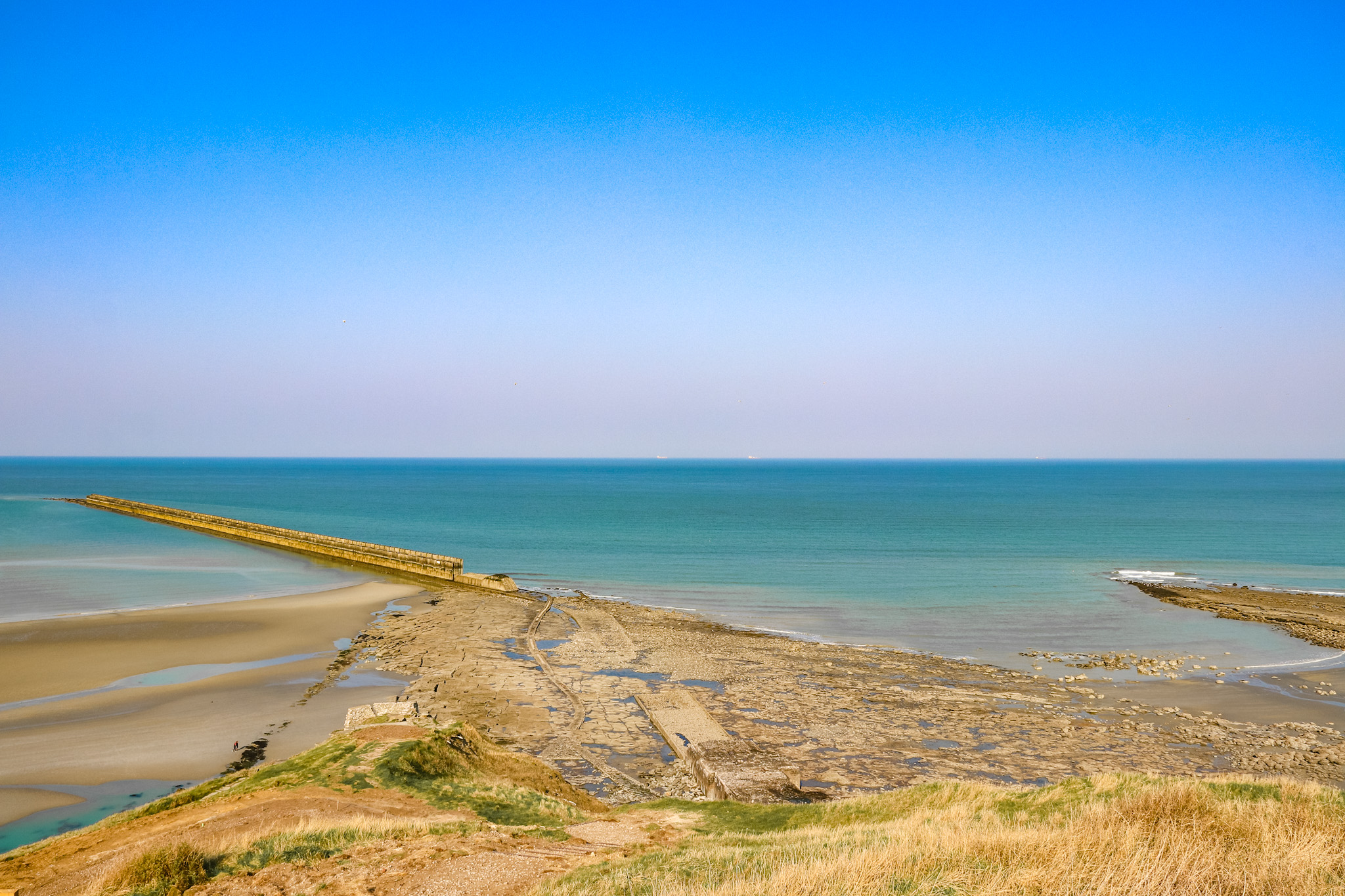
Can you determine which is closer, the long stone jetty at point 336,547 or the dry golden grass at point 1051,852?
the dry golden grass at point 1051,852

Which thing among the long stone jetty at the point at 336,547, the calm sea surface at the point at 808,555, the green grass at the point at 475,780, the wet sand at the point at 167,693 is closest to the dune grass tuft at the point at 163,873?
the green grass at the point at 475,780

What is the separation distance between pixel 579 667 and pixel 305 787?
13.1m

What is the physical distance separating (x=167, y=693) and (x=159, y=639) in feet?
26.2

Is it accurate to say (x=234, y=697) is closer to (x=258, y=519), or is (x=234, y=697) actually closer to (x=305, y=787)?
(x=305, y=787)

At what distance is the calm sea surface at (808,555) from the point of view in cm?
3288

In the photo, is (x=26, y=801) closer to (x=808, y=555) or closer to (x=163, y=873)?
(x=163, y=873)

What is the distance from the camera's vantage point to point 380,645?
91.0ft

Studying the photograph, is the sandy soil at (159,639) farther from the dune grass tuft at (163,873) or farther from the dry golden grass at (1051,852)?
the dry golden grass at (1051,852)

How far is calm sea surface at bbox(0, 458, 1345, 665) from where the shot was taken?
32875mm

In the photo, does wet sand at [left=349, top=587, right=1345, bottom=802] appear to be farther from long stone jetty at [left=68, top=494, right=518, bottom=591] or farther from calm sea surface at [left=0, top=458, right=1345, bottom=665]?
long stone jetty at [left=68, top=494, right=518, bottom=591]

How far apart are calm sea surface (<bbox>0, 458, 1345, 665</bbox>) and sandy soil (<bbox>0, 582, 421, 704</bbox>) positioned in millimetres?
3702

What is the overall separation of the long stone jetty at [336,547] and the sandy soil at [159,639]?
6.44 m

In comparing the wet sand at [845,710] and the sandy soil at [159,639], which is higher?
the wet sand at [845,710]

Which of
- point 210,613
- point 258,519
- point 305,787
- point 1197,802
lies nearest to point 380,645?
point 210,613
